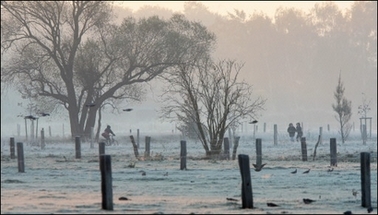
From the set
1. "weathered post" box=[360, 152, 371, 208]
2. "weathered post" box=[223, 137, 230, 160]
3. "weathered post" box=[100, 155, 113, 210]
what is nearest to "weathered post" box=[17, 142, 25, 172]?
"weathered post" box=[223, 137, 230, 160]

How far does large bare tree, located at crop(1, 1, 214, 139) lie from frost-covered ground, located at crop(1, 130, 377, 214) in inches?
1051

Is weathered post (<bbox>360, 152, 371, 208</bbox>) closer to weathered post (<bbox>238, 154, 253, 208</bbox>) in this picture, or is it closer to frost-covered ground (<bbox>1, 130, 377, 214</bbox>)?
frost-covered ground (<bbox>1, 130, 377, 214</bbox>)

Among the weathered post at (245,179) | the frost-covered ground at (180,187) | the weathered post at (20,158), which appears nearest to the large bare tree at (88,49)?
the frost-covered ground at (180,187)

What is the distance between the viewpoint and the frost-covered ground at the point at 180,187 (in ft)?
62.0

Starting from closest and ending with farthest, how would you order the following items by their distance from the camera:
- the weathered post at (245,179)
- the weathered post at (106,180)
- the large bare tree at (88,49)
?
the weathered post at (106,180) < the weathered post at (245,179) < the large bare tree at (88,49)

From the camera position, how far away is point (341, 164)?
34.2 meters

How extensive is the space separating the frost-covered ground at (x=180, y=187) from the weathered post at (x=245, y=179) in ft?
0.86

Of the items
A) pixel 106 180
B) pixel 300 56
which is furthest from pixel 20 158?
pixel 300 56

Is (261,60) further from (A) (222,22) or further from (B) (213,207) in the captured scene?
(B) (213,207)

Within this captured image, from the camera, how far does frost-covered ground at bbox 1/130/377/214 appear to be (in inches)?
744

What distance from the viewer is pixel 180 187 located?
961 inches

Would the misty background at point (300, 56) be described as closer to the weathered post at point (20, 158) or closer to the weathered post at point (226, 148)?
the weathered post at point (226, 148)

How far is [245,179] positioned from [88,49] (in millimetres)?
49521

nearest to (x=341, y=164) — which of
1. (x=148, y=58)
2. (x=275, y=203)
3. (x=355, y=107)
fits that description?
(x=275, y=203)
